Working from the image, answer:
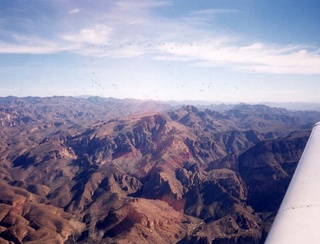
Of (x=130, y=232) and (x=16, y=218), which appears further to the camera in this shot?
(x=16, y=218)

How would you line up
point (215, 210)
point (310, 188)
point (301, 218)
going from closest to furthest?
point (301, 218)
point (310, 188)
point (215, 210)

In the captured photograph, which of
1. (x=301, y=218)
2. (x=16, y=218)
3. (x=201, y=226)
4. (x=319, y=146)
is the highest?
(x=319, y=146)

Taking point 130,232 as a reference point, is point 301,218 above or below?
above

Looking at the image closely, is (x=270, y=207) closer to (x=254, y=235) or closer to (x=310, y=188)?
(x=254, y=235)

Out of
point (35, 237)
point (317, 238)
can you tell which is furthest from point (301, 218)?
point (35, 237)

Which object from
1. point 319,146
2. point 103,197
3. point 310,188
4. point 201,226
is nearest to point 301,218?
point 310,188

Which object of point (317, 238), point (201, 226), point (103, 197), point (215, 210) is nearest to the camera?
point (317, 238)
